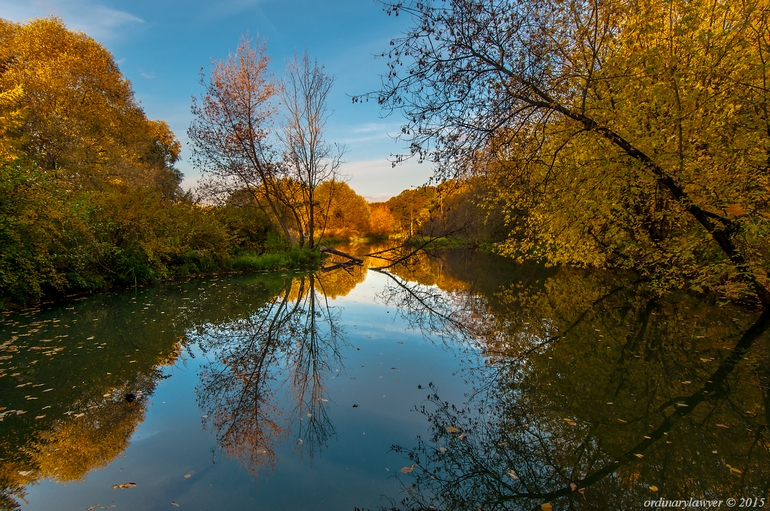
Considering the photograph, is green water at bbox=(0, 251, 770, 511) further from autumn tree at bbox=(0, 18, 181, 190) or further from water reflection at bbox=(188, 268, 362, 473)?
autumn tree at bbox=(0, 18, 181, 190)

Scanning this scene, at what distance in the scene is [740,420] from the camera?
13.1 feet

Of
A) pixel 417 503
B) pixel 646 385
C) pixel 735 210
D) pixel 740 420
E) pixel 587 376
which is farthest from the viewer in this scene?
pixel 735 210

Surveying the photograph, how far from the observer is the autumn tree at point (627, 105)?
A: 16.4 feet

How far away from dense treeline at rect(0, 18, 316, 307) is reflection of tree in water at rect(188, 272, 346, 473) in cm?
460

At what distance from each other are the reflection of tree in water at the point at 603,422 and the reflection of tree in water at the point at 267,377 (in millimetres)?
1402

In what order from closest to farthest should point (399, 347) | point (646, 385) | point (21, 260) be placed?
point (646, 385) < point (399, 347) < point (21, 260)

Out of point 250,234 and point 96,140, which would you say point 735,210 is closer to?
point 250,234

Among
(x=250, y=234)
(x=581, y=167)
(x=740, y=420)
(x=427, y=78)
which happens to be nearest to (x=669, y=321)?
(x=581, y=167)

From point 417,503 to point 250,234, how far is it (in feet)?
63.7

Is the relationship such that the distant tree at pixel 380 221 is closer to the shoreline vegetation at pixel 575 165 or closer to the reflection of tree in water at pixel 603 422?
the shoreline vegetation at pixel 575 165

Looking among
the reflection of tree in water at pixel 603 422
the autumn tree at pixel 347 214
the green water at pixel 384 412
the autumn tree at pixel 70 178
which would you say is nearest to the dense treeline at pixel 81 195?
the autumn tree at pixel 70 178

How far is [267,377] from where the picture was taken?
5.41 m

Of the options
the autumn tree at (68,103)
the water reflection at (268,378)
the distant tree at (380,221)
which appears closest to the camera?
the water reflection at (268,378)

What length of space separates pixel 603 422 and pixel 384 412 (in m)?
2.39
